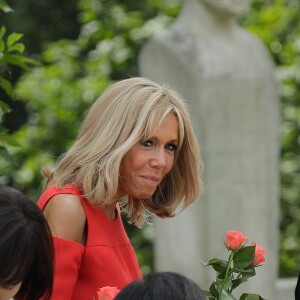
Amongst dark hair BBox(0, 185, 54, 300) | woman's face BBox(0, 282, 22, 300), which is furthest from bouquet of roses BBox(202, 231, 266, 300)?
woman's face BBox(0, 282, 22, 300)

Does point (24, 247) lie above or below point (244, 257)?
above

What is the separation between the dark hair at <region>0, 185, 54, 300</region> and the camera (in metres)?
2.90

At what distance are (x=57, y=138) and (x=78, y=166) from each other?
8.67m

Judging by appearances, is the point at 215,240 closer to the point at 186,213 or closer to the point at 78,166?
the point at 186,213

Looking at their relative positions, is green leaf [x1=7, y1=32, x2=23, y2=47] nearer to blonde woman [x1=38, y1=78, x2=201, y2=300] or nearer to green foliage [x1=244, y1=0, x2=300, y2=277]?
blonde woman [x1=38, y1=78, x2=201, y2=300]

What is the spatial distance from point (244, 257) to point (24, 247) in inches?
30.2

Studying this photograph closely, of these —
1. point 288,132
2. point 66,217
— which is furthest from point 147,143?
point 288,132

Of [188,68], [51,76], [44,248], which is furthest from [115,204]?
[51,76]

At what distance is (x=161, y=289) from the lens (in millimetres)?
2771

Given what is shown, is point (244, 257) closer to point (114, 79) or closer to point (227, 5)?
point (227, 5)

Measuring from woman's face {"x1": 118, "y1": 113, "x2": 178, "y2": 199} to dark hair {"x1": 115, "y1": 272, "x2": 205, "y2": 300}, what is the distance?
3.06ft

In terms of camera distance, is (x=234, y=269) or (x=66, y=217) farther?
(x=66, y=217)

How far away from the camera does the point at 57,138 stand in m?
12.4

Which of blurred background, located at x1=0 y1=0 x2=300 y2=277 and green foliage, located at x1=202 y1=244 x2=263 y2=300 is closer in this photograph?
green foliage, located at x1=202 y1=244 x2=263 y2=300
